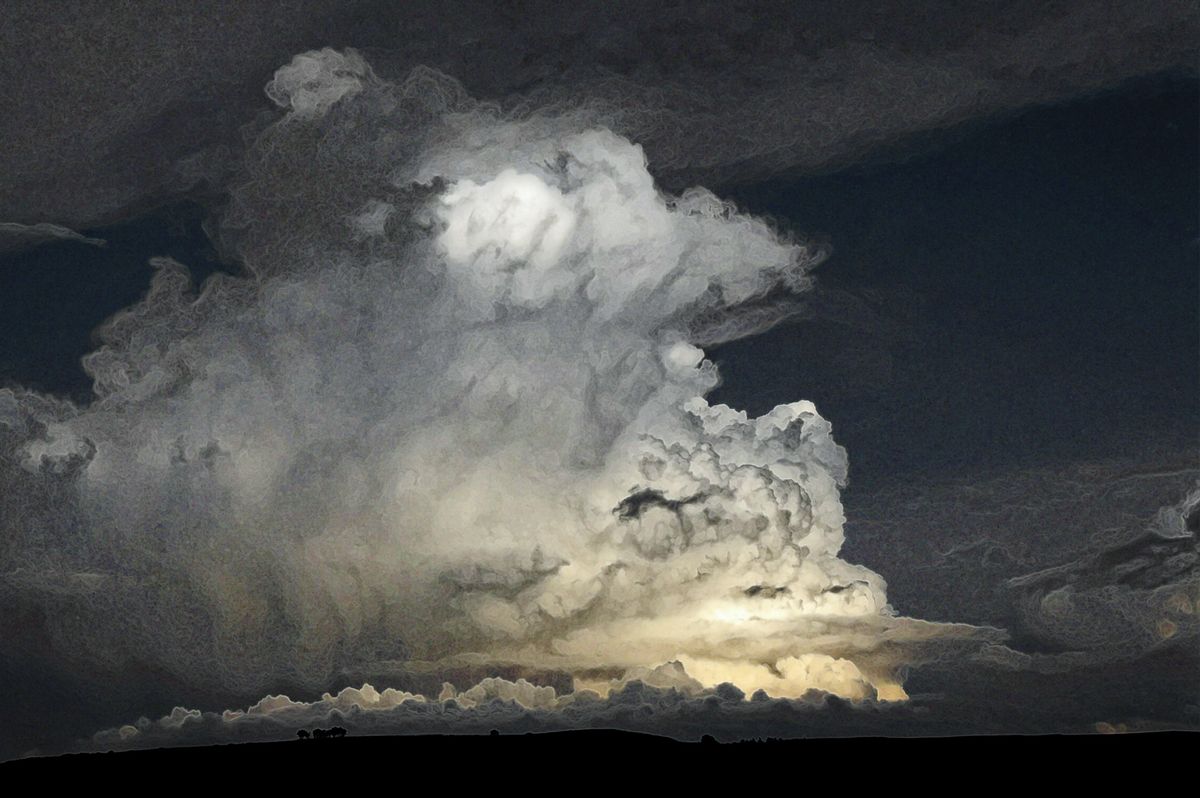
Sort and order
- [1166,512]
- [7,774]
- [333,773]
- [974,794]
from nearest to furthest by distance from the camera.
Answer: [974,794], [333,773], [7,774], [1166,512]

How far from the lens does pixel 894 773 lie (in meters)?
54.4

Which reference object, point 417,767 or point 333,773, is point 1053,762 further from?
point 333,773

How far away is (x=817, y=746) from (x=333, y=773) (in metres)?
24.6

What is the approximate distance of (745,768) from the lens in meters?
56.4

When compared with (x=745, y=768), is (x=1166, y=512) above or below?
above

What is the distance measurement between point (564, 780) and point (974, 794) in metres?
18.5

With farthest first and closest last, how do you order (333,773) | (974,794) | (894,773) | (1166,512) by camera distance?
(1166,512), (333,773), (894,773), (974,794)

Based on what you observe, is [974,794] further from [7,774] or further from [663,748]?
[7,774]

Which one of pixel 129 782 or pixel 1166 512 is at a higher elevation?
pixel 1166 512

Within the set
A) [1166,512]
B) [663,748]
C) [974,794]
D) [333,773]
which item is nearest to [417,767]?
[333,773]

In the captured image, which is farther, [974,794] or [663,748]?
[663,748]

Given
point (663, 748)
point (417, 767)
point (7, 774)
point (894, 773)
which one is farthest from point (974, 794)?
point (7, 774)

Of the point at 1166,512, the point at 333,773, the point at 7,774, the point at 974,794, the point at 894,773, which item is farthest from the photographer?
the point at 1166,512

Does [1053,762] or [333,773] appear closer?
[1053,762]
